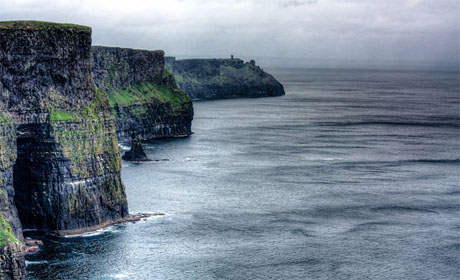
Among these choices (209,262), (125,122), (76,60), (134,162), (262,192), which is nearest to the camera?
(209,262)

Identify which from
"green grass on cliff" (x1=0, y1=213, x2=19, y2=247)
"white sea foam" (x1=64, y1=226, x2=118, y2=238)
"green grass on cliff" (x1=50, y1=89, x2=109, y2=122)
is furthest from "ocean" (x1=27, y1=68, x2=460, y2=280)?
"green grass on cliff" (x1=50, y1=89, x2=109, y2=122)

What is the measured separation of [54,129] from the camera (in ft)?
301

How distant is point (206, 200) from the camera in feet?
404

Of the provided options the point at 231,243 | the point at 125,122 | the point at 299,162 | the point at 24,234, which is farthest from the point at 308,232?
the point at 125,122

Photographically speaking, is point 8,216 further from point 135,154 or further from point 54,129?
point 135,154

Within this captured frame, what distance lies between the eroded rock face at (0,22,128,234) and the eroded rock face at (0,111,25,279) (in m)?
4.83

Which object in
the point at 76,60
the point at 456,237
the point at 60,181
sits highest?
the point at 76,60

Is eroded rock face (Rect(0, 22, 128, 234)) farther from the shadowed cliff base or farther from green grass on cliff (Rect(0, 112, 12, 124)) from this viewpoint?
green grass on cliff (Rect(0, 112, 12, 124))

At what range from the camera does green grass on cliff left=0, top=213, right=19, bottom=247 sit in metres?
71.3

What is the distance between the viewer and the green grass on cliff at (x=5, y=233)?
71325mm

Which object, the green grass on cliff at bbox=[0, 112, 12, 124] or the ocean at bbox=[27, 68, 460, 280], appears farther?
the ocean at bbox=[27, 68, 460, 280]

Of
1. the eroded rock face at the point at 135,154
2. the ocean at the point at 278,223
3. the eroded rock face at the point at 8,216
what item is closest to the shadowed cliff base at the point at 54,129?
the eroded rock face at the point at 8,216

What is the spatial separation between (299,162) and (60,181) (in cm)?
8198

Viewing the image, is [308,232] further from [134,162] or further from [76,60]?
[134,162]
